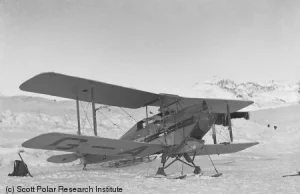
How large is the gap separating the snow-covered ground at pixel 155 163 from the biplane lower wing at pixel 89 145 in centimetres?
81

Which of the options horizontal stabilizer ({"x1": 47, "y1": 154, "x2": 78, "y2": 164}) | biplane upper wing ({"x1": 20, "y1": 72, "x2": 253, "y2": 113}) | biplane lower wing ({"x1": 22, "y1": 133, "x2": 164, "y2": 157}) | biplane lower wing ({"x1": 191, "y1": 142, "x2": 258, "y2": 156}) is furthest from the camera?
horizontal stabilizer ({"x1": 47, "y1": 154, "x2": 78, "y2": 164})

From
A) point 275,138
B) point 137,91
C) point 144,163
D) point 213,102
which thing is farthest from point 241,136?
point 137,91

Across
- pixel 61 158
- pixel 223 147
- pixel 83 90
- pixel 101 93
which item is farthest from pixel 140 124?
pixel 61 158

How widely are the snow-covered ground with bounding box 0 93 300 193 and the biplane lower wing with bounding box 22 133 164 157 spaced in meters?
0.81

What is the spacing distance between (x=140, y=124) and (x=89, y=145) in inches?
111

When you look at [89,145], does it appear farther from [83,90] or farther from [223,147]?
[223,147]

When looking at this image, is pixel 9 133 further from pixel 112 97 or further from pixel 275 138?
pixel 275 138

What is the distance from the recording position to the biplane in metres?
9.41

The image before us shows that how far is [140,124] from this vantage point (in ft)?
39.3

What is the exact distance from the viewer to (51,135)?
834 cm

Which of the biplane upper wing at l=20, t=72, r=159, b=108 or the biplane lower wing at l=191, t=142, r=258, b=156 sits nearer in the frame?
the biplane upper wing at l=20, t=72, r=159, b=108

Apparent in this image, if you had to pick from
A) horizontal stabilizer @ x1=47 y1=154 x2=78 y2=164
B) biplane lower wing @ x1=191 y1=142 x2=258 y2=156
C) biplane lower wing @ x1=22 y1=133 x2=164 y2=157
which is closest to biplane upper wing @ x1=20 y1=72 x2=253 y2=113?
biplane lower wing @ x1=191 y1=142 x2=258 y2=156

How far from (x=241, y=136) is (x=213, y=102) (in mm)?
18933

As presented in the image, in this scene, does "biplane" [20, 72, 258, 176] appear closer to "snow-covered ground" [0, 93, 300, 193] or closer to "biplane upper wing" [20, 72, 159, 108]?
"biplane upper wing" [20, 72, 159, 108]
